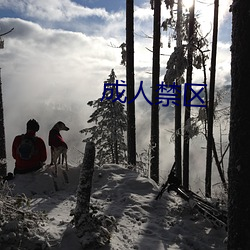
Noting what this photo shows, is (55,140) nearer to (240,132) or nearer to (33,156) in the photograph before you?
(33,156)

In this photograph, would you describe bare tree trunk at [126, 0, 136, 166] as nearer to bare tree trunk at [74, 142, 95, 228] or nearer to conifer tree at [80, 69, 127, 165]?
bare tree trunk at [74, 142, 95, 228]

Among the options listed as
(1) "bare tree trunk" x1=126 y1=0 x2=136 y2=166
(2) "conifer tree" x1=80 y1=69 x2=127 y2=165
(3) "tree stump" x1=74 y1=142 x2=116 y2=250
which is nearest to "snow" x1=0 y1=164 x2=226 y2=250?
(3) "tree stump" x1=74 y1=142 x2=116 y2=250

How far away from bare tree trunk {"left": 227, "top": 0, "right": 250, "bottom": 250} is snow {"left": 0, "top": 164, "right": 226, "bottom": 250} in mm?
1849

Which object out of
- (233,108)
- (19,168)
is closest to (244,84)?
(233,108)

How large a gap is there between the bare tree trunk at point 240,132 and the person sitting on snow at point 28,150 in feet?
20.7

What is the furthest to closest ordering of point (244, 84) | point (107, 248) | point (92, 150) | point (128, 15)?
point (128, 15) < point (92, 150) < point (107, 248) < point (244, 84)

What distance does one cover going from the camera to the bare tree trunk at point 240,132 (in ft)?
14.5

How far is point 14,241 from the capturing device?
503cm

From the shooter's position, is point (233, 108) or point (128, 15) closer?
point (233, 108)

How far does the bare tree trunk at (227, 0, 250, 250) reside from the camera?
443cm

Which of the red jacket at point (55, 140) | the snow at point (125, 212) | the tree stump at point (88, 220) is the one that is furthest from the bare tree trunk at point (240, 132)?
the red jacket at point (55, 140)

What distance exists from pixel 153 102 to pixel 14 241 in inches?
441

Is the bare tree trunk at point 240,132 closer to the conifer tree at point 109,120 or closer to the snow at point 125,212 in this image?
the snow at point 125,212

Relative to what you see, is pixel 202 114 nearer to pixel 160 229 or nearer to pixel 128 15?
pixel 128 15
